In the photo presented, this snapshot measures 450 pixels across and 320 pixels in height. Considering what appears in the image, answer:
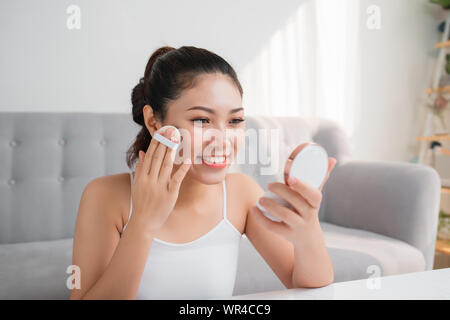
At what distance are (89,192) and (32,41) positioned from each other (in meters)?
1.35

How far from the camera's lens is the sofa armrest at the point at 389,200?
1.60m

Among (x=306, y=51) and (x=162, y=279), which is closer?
(x=162, y=279)

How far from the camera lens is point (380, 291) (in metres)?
0.65

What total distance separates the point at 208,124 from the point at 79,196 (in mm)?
1047

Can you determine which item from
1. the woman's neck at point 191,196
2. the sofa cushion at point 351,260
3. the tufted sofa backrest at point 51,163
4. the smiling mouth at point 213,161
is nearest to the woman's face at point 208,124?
the smiling mouth at point 213,161

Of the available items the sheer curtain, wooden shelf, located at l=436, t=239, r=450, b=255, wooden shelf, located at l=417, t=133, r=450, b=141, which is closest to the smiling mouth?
the sheer curtain

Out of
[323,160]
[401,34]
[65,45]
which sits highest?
[401,34]

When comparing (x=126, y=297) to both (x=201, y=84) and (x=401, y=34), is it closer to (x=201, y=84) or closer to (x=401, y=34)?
(x=201, y=84)

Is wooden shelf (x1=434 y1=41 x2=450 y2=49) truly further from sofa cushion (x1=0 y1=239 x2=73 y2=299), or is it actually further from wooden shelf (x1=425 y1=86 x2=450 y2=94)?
sofa cushion (x1=0 y1=239 x2=73 y2=299)

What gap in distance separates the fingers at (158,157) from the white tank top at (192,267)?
0.22 m

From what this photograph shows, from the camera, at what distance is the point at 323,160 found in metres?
0.57
